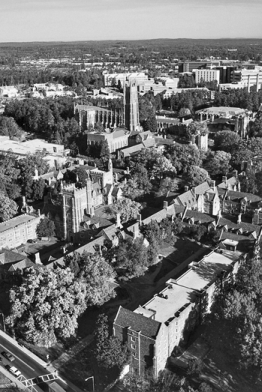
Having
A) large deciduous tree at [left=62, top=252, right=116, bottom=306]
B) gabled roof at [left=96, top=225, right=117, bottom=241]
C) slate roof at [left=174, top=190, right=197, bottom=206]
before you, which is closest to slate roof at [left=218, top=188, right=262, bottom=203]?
slate roof at [left=174, top=190, right=197, bottom=206]

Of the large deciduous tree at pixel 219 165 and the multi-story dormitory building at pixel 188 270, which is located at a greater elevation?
the large deciduous tree at pixel 219 165

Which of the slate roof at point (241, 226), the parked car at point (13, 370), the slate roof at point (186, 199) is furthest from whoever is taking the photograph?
the slate roof at point (186, 199)

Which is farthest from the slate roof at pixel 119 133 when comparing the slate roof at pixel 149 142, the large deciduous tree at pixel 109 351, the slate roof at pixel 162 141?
the large deciduous tree at pixel 109 351

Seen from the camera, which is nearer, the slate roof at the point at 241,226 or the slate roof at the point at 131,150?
the slate roof at the point at 241,226

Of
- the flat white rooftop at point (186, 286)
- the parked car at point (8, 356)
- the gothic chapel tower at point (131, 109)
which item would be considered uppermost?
the gothic chapel tower at point (131, 109)

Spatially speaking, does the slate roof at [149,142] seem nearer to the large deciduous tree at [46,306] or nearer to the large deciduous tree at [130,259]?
the large deciduous tree at [130,259]

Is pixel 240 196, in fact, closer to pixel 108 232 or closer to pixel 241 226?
pixel 241 226

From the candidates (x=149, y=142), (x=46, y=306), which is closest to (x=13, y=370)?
(x=46, y=306)

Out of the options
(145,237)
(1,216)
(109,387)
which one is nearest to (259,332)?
(109,387)
